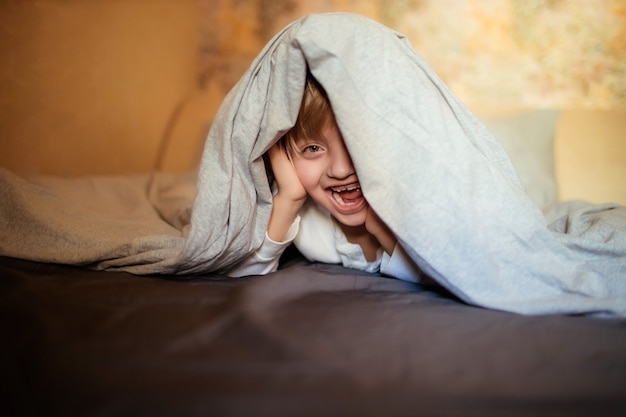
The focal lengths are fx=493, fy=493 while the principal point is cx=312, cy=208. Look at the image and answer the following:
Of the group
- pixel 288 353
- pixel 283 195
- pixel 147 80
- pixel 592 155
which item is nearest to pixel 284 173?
pixel 283 195

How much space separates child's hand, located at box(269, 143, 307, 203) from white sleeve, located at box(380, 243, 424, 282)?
207 mm

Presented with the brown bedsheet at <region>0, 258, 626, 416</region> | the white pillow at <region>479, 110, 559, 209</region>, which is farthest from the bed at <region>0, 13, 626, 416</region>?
the white pillow at <region>479, 110, 559, 209</region>

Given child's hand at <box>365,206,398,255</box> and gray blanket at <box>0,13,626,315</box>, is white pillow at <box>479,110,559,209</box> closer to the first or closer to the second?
gray blanket at <box>0,13,626,315</box>

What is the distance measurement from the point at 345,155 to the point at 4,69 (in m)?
1.19

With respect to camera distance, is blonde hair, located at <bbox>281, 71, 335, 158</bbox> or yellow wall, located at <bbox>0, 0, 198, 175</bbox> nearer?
blonde hair, located at <bbox>281, 71, 335, 158</bbox>

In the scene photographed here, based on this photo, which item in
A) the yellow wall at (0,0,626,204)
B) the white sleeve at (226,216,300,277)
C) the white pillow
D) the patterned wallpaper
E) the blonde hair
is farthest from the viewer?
the patterned wallpaper

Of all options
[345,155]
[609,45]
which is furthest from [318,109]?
[609,45]

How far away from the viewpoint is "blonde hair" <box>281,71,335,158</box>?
801 millimetres

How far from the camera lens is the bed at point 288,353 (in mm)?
432

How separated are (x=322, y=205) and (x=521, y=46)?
1228 mm

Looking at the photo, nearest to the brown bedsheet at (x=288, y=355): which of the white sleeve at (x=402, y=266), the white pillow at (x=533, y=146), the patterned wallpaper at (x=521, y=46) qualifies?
the white sleeve at (x=402, y=266)

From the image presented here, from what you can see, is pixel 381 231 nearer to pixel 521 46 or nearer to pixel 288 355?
pixel 288 355

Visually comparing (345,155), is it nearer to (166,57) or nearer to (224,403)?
(224,403)

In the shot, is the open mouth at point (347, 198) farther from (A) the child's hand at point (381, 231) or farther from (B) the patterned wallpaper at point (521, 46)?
(B) the patterned wallpaper at point (521, 46)
